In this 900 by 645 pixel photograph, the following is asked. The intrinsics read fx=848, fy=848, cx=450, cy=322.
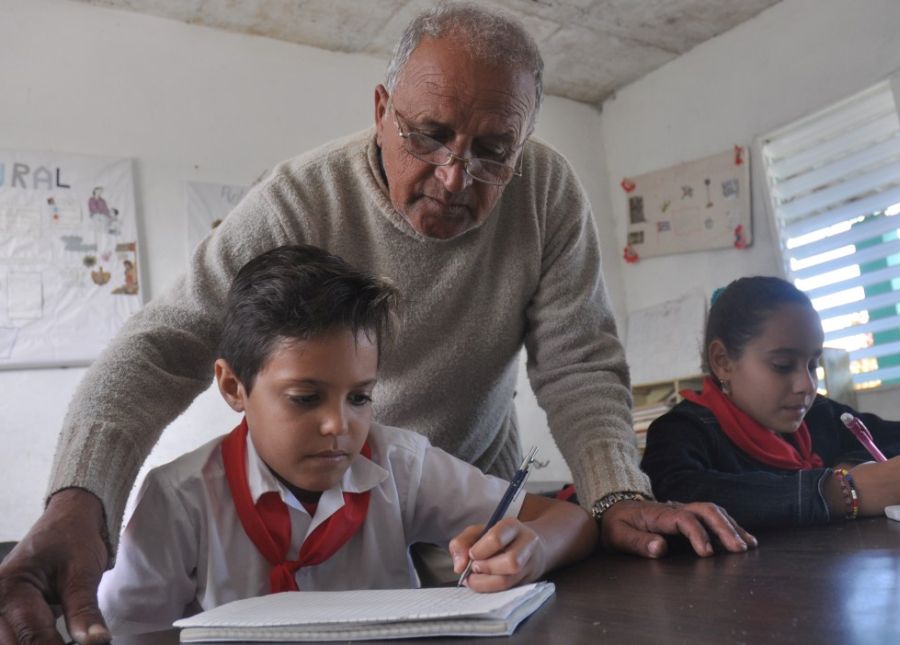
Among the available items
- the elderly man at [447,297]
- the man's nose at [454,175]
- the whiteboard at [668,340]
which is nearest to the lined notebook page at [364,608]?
the elderly man at [447,297]

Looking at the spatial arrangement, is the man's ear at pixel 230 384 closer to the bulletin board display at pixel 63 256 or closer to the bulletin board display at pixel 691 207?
the bulletin board display at pixel 63 256

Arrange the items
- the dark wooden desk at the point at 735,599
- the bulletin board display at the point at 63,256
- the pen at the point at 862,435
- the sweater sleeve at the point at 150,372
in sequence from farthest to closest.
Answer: the bulletin board display at the point at 63,256 < the pen at the point at 862,435 < the sweater sleeve at the point at 150,372 < the dark wooden desk at the point at 735,599

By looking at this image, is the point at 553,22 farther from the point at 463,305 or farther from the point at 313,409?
the point at 313,409

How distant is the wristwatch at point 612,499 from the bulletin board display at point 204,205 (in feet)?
9.34

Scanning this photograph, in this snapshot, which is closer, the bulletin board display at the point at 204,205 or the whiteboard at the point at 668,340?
the bulletin board display at the point at 204,205

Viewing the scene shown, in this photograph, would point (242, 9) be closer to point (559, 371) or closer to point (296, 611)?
point (559, 371)

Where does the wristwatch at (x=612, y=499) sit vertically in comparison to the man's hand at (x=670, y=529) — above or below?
above

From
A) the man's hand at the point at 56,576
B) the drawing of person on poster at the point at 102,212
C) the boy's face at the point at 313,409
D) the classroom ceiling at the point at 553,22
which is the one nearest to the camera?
the man's hand at the point at 56,576

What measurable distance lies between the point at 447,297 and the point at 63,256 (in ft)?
8.38

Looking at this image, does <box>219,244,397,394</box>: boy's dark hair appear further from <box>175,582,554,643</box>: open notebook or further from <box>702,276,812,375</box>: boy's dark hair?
<box>702,276,812,375</box>: boy's dark hair

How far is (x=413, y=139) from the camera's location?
1.13 meters

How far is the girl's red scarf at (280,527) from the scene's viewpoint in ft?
3.24

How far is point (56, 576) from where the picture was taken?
29.3 inches

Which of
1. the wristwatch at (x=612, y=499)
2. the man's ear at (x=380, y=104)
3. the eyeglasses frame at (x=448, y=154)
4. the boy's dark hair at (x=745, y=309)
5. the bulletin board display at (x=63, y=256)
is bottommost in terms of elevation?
the wristwatch at (x=612, y=499)
